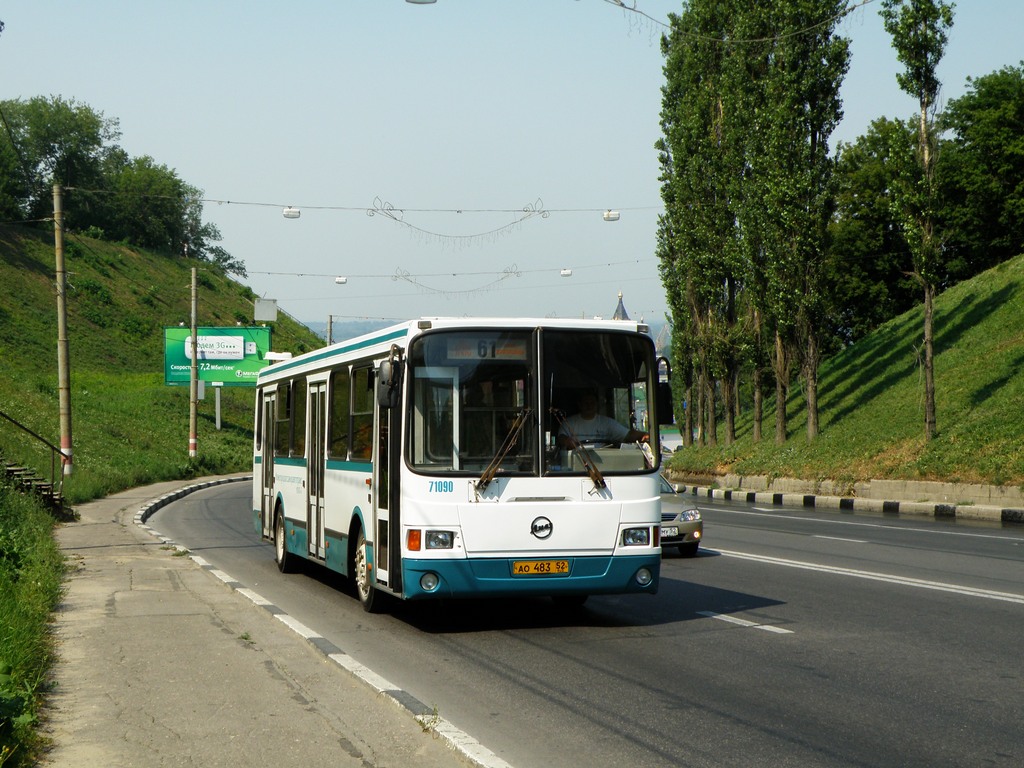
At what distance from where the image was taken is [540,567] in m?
10.6

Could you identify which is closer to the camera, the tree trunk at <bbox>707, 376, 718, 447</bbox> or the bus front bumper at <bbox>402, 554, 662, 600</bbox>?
the bus front bumper at <bbox>402, 554, 662, 600</bbox>

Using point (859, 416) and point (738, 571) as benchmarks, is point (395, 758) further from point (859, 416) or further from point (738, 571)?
point (859, 416)

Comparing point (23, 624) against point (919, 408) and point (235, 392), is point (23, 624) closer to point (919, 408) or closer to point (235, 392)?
point (919, 408)

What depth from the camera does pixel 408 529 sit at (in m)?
10.6

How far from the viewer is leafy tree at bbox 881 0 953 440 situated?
3188 cm

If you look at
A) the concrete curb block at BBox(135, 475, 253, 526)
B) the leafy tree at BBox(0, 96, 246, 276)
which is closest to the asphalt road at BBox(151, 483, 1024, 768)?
the concrete curb block at BBox(135, 475, 253, 526)

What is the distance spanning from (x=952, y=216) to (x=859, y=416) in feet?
73.8

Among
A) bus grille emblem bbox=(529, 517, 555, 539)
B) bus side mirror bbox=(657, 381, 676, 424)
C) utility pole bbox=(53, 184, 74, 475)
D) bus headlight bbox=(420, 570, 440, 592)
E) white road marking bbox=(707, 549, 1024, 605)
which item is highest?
utility pole bbox=(53, 184, 74, 475)

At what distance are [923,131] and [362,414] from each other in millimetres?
24533

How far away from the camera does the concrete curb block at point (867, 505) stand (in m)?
26.0

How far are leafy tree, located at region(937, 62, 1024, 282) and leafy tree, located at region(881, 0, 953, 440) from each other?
25121mm

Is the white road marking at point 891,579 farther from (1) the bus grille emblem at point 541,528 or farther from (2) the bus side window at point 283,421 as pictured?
(2) the bus side window at point 283,421

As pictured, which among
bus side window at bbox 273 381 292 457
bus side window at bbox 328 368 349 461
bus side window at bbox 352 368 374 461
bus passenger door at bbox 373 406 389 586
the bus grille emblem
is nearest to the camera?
the bus grille emblem

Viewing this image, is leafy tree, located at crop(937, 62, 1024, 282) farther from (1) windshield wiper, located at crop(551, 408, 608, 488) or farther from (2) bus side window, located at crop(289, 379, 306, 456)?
(1) windshield wiper, located at crop(551, 408, 608, 488)
